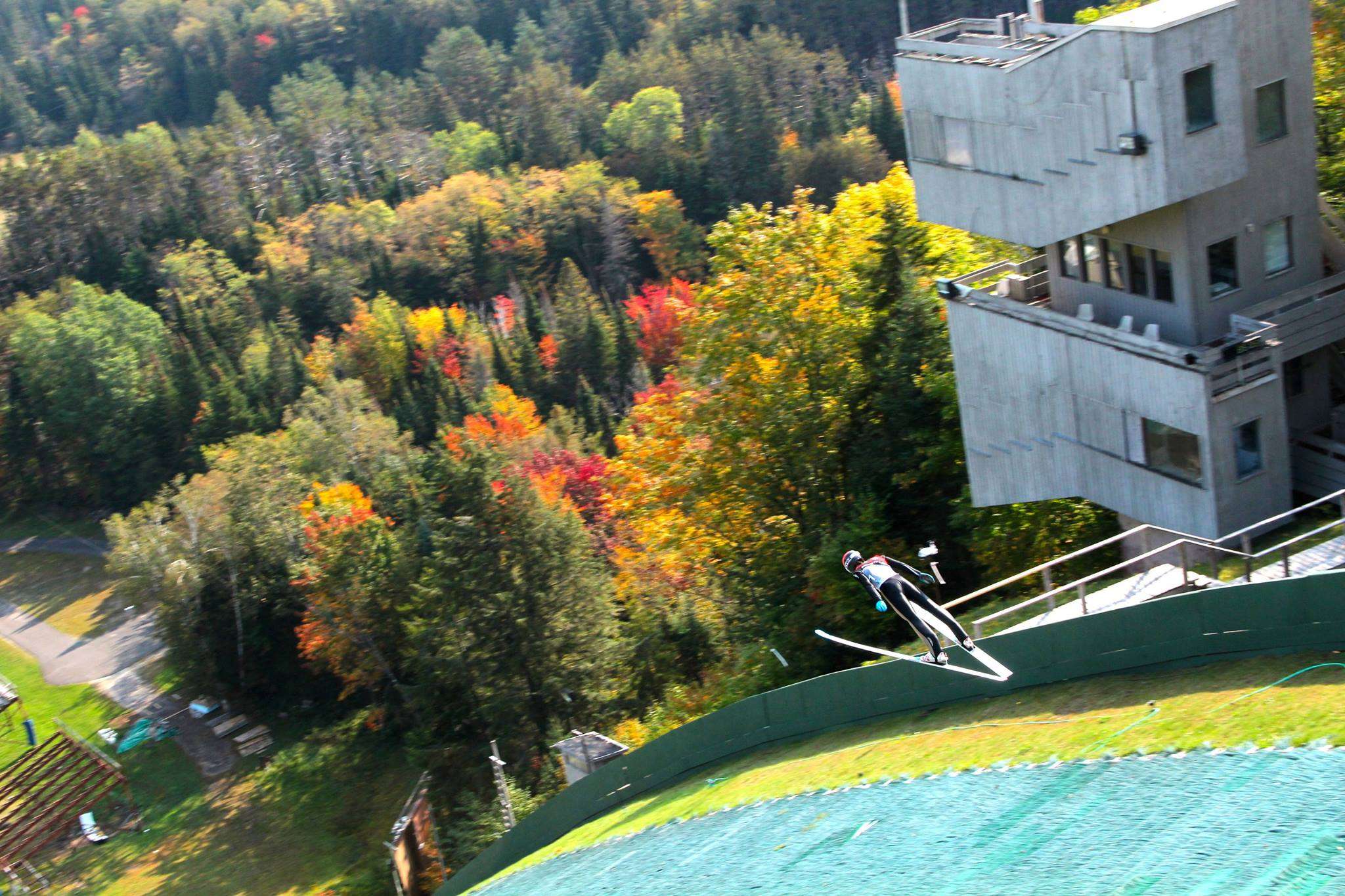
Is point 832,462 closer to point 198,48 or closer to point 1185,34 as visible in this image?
point 1185,34

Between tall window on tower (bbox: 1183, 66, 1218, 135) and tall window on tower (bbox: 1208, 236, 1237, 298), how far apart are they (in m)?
2.25

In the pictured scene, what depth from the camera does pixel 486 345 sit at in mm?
80188

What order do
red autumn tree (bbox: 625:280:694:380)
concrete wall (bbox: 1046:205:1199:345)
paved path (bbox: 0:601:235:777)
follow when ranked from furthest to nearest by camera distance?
red autumn tree (bbox: 625:280:694:380), paved path (bbox: 0:601:235:777), concrete wall (bbox: 1046:205:1199:345)

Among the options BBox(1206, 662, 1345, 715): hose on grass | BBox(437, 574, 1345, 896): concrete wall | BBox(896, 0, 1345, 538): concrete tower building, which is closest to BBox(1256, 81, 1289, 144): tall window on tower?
BBox(896, 0, 1345, 538): concrete tower building

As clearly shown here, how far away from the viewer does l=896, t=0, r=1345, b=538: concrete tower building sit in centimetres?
2094

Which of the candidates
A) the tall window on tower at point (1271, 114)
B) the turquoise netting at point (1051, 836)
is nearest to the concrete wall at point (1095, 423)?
the tall window on tower at point (1271, 114)

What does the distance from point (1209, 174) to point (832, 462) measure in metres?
15.9

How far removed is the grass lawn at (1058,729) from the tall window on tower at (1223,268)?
7.91m

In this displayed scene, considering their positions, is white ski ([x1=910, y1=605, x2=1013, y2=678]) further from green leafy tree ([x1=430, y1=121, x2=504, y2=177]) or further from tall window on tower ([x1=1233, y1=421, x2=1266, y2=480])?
green leafy tree ([x1=430, y1=121, x2=504, y2=177])

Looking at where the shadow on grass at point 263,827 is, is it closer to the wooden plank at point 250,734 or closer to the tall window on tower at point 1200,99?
the wooden plank at point 250,734

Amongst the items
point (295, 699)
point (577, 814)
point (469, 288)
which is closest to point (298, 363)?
point (469, 288)

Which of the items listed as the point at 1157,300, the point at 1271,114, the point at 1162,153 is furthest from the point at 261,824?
the point at 1271,114

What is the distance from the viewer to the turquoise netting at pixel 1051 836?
42.5 feet

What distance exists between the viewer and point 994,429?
26.6 metres
